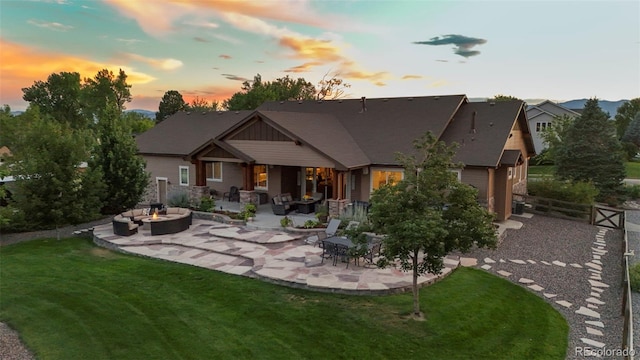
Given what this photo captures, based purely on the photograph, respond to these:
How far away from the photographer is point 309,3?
20.0 meters

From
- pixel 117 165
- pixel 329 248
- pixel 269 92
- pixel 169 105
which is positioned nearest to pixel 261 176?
pixel 117 165

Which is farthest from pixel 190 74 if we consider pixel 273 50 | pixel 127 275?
pixel 127 275

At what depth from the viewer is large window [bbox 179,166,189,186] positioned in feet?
72.6

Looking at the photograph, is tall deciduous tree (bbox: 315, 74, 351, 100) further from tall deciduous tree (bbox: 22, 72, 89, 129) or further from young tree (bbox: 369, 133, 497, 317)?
young tree (bbox: 369, 133, 497, 317)

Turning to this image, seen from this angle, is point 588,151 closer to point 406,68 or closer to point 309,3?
point 406,68

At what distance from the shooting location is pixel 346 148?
62.1 ft

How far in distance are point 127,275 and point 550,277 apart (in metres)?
12.0

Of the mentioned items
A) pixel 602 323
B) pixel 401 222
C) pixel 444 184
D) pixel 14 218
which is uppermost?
pixel 444 184

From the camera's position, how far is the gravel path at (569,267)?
8.53 metres

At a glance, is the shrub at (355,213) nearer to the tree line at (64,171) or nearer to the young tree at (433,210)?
the young tree at (433,210)

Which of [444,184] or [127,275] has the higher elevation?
[444,184]

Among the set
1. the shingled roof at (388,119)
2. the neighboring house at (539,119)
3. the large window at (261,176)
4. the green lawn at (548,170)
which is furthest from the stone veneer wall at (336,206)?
the neighboring house at (539,119)

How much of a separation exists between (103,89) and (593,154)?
Answer: 55.0 meters
